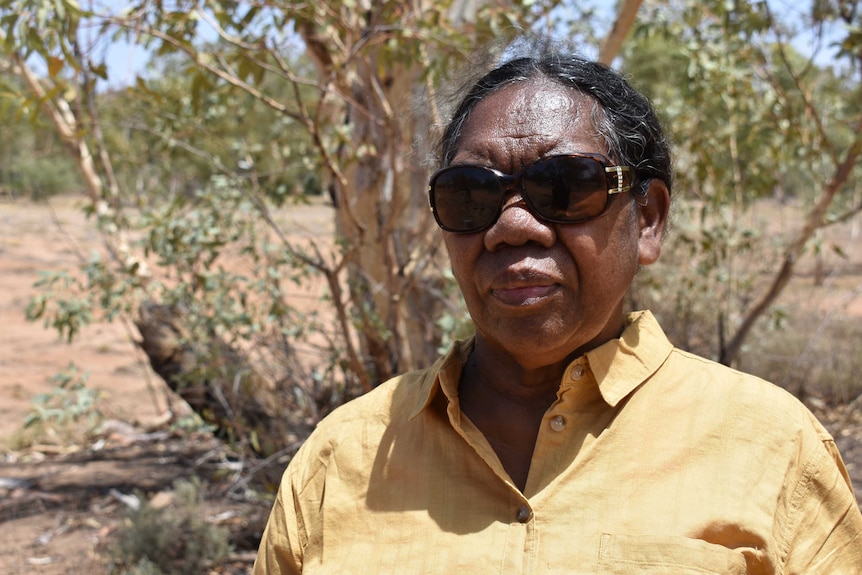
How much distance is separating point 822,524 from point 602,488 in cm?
33

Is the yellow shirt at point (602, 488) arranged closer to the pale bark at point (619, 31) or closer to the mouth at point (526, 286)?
the mouth at point (526, 286)

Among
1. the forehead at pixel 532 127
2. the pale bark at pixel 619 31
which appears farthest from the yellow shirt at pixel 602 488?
the pale bark at pixel 619 31

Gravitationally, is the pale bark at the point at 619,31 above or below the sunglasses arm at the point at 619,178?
above

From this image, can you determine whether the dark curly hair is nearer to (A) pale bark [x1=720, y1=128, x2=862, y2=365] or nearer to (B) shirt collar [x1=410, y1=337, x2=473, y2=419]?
(B) shirt collar [x1=410, y1=337, x2=473, y2=419]

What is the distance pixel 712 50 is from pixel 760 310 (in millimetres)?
1742

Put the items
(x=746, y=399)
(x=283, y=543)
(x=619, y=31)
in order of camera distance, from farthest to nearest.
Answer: (x=619, y=31)
(x=283, y=543)
(x=746, y=399)

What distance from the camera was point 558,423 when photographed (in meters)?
1.41

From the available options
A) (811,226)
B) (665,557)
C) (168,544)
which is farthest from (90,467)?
(665,557)

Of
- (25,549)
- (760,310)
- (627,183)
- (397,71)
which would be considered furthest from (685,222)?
(627,183)

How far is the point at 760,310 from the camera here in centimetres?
523

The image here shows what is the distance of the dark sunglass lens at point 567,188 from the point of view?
1397mm

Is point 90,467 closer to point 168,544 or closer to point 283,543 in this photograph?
point 168,544

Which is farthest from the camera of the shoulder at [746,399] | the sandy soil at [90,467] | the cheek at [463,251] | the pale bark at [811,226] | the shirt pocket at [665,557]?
the pale bark at [811,226]

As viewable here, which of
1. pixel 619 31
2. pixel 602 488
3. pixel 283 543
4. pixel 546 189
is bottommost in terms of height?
pixel 283 543
